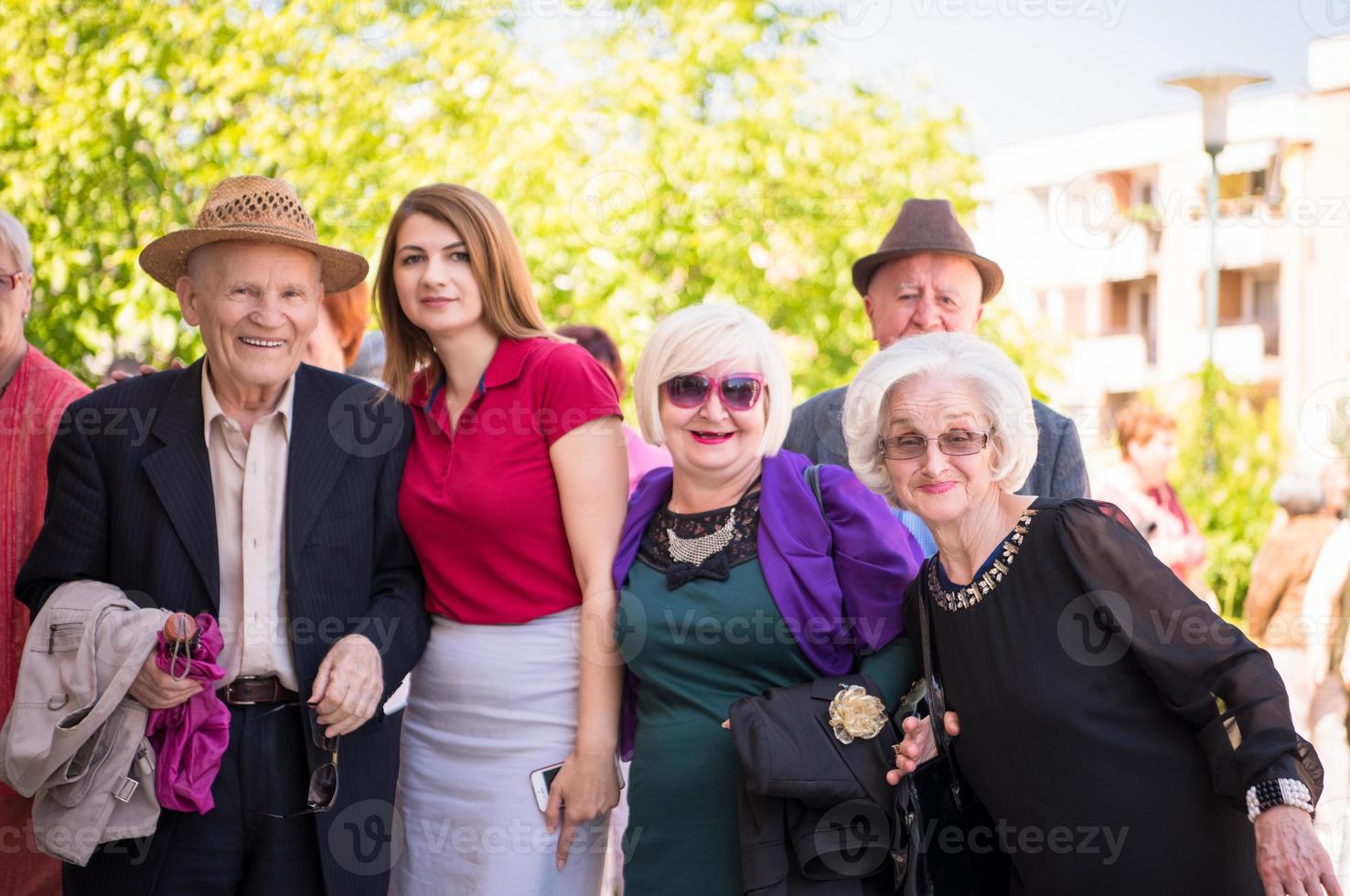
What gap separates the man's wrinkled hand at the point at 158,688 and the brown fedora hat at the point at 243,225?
39.5 inches

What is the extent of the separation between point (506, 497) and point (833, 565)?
2.65 ft

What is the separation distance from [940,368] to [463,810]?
1566mm

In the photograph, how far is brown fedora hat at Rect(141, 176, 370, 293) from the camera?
118 inches

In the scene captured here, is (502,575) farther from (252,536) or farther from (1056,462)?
(1056,462)

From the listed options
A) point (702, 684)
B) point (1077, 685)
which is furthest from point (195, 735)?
point (1077, 685)

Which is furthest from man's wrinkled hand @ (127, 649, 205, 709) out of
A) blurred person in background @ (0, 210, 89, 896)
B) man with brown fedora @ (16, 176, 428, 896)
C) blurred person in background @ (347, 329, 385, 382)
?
blurred person in background @ (347, 329, 385, 382)

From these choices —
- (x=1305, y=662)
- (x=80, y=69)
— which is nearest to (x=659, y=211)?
(x=80, y=69)

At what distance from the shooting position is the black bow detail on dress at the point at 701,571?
279 centimetres

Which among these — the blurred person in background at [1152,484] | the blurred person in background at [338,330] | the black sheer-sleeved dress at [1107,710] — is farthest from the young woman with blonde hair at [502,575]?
the blurred person in background at [1152,484]

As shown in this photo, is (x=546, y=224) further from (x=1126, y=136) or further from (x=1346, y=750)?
(x=1126, y=136)

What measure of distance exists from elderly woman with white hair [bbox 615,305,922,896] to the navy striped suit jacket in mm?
627

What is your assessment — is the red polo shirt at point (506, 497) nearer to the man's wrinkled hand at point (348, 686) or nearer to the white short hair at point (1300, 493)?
the man's wrinkled hand at point (348, 686)

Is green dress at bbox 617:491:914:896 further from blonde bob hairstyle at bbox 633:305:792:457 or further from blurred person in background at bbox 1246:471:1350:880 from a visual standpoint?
blurred person in background at bbox 1246:471:1350:880

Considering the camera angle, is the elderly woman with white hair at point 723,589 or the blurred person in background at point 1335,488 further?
the blurred person in background at point 1335,488
